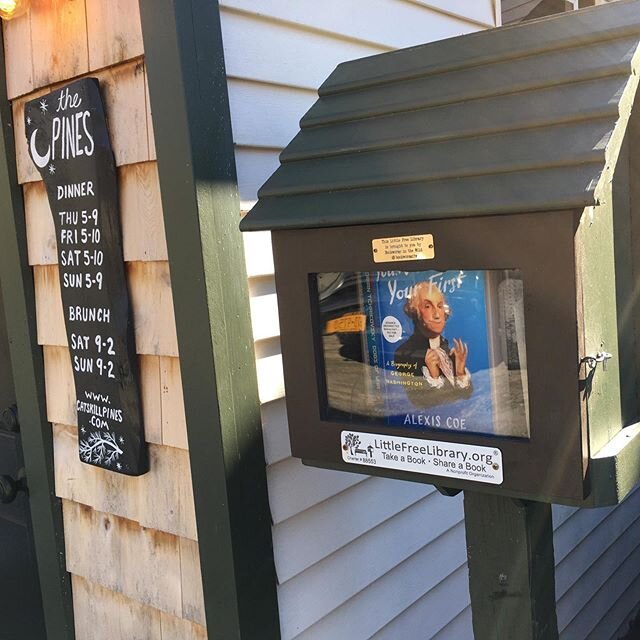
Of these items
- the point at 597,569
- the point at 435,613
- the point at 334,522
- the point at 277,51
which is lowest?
the point at 597,569

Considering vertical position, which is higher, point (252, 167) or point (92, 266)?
point (252, 167)

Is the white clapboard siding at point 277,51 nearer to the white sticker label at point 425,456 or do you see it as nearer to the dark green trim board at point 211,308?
the dark green trim board at point 211,308

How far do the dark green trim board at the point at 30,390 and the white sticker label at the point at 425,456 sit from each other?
1.23 m

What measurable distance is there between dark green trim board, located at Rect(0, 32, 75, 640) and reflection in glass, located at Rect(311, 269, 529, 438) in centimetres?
118

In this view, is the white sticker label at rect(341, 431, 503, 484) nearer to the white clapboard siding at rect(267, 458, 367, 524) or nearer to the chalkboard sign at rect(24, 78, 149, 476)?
the white clapboard siding at rect(267, 458, 367, 524)

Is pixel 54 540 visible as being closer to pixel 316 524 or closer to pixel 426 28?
pixel 316 524

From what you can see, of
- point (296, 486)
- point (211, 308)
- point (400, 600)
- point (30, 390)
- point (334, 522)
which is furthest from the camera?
point (400, 600)

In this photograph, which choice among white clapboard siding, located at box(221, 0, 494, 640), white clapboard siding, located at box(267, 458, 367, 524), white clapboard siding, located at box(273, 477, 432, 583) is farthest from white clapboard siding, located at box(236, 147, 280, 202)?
white clapboard siding, located at box(273, 477, 432, 583)

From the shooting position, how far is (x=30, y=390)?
2.42 meters

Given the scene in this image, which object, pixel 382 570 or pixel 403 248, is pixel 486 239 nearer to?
pixel 403 248

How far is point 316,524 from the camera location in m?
2.21

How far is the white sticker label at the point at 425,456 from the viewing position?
1.42 m

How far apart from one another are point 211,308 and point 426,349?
2.01ft

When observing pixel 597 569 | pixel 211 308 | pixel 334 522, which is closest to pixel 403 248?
pixel 211 308
